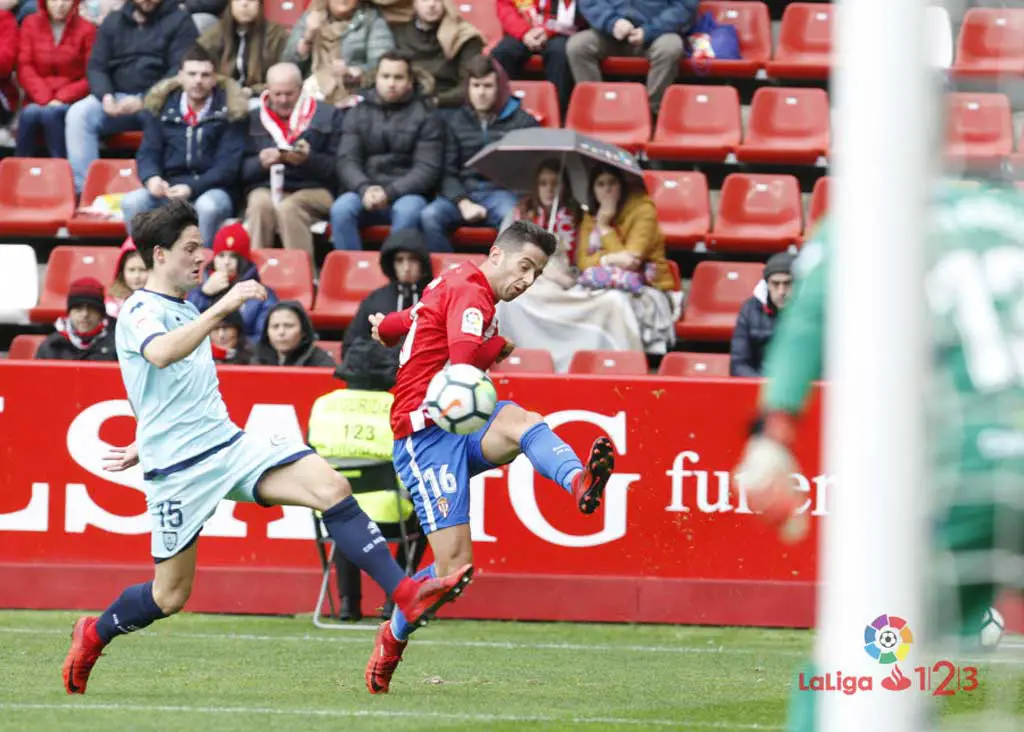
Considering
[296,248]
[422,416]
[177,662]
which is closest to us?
[422,416]

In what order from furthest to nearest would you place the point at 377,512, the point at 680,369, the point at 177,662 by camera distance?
the point at 680,369
the point at 377,512
the point at 177,662

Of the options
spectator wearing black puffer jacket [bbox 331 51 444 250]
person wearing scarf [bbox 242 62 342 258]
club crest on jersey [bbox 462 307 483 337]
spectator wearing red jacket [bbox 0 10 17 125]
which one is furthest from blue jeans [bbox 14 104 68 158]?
club crest on jersey [bbox 462 307 483 337]

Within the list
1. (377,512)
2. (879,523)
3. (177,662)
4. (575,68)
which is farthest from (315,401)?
(879,523)

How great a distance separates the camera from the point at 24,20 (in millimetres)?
14383

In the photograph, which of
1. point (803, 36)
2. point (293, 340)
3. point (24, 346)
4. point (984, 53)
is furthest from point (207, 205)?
point (984, 53)

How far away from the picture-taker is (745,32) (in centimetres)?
1500

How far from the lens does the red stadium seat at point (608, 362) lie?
38.2 ft

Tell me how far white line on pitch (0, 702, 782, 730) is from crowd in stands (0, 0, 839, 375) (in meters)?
4.59

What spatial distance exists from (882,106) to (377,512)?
655 centimetres

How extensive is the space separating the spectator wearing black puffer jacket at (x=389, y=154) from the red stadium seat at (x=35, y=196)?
2.25m

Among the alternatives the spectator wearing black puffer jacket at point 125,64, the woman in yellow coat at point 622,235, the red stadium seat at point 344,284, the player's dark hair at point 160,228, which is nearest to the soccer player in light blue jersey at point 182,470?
the player's dark hair at point 160,228

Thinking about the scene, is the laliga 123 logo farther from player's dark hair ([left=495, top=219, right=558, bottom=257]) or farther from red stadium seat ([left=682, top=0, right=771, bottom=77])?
red stadium seat ([left=682, top=0, right=771, bottom=77])

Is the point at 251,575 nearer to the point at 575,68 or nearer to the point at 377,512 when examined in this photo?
the point at 377,512

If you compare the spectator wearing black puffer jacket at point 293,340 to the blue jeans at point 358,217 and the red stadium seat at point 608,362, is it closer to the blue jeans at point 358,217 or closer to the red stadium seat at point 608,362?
the red stadium seat at point 608,362
